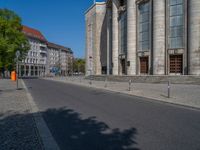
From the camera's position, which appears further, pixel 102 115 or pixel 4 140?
pixel 102 115

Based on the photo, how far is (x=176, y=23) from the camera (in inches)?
1442

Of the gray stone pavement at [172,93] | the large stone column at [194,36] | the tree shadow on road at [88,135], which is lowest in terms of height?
the tree shadow on road at [88,135]

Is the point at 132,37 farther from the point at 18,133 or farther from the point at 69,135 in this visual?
the point at 18,133

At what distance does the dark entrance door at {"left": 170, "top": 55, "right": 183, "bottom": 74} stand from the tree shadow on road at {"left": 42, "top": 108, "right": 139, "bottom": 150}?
30.5m

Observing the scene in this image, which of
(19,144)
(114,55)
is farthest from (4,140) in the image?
(114,55)

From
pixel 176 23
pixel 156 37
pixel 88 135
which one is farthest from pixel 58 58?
pixel 88 135

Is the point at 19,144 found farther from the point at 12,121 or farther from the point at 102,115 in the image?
the point at 102,115

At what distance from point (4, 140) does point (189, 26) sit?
1271 inches

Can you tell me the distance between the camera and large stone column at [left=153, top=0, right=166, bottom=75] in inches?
1463

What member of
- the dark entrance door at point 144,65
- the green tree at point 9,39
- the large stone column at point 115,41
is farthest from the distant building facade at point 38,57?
the dark entrance door at point 144,65

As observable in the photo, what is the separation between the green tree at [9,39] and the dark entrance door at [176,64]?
73.6ft

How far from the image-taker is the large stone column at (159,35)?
3716cm

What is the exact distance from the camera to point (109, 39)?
53.7 m

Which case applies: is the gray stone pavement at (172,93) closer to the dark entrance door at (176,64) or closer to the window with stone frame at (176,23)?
the dark entrance door at (176,64)
